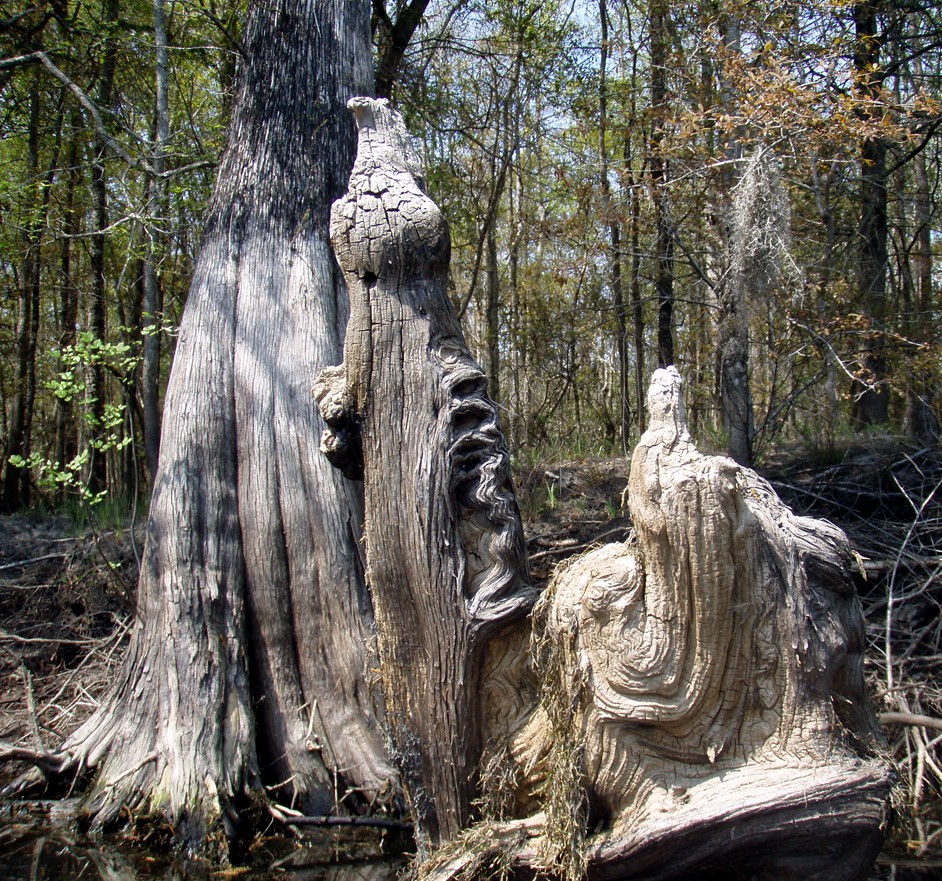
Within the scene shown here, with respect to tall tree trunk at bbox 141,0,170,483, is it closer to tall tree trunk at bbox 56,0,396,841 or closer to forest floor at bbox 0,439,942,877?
tall tree trunk at bbox 56,0,396,841

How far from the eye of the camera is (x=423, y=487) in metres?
3.10

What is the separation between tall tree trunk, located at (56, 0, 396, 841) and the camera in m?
4.27

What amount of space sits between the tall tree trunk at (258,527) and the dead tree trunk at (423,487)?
3.93 ft

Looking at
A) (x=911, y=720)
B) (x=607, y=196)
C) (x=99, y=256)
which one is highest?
(x=99, y=256)

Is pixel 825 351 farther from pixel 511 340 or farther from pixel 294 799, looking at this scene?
pixel 511 340

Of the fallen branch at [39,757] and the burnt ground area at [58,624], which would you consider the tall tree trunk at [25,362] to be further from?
the fallen branch at [39,757]

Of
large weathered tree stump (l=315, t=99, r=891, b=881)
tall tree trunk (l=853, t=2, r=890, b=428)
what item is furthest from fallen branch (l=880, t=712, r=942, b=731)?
tall tree trunk (l=853, t=2, r=890, b=428)

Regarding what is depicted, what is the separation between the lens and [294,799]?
425 cm

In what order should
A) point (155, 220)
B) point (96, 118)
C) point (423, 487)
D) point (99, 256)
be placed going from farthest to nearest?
point (99, 256)
point (155, 220)
point (96, 118)
point (423, 487)

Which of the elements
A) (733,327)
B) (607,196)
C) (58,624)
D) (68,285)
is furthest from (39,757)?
(68,285)

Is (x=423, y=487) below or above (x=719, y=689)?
above

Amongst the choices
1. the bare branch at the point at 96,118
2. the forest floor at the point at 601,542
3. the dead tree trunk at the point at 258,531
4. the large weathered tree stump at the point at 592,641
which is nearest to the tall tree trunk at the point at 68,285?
the forest floor at the point at 601,542

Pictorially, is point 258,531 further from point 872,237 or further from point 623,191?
point 872,237

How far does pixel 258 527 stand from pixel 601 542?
103 inches
